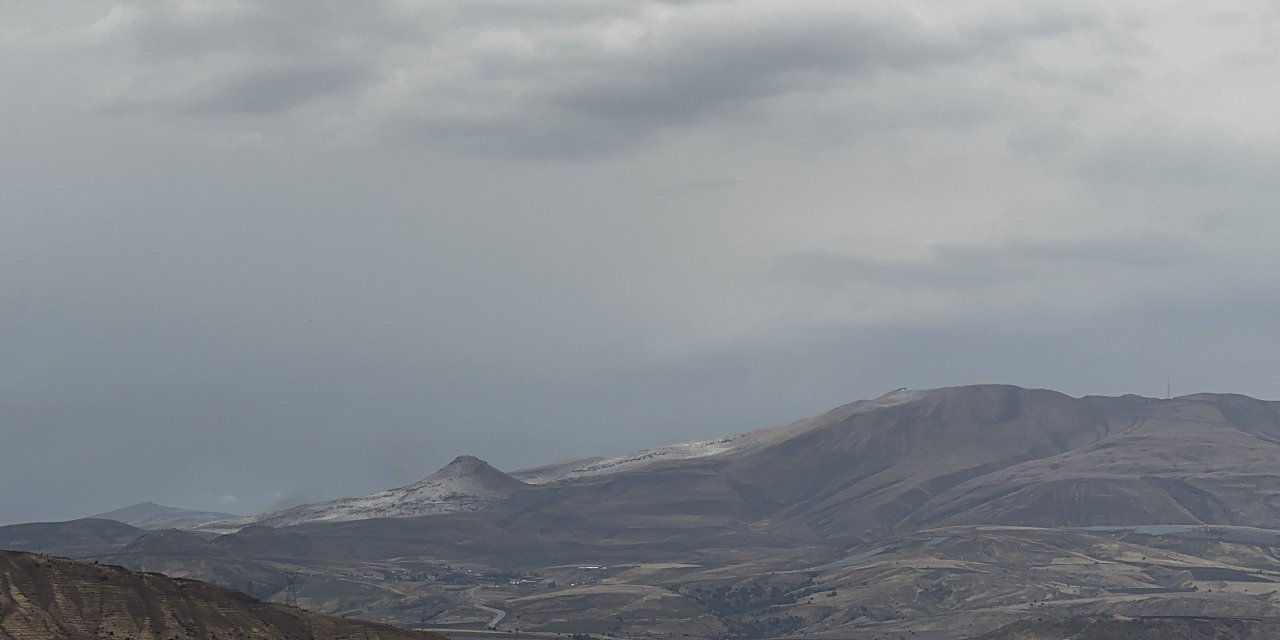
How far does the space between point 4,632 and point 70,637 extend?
791 cm

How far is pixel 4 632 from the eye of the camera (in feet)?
638

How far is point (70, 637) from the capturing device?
199 m
